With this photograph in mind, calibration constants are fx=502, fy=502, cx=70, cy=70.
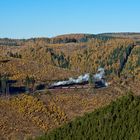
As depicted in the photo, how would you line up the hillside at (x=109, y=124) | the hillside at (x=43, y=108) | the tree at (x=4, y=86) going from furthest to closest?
the tree at (x=4, y=86), the hillside at (x=43, y=108), the hillside at (x=109, y=124)

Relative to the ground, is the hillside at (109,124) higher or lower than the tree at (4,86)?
higher

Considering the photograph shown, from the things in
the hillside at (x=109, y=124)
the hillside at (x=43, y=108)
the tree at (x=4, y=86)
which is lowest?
the hillside at (x=43, y=108)

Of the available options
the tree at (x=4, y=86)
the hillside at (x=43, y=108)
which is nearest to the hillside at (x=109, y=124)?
the hillside at (x=43, y=108)

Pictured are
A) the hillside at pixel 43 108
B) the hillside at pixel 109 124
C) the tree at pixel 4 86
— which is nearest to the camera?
the hillside at pixel 109 124

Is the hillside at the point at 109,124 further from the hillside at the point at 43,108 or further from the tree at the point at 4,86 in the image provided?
the tree at the point at 4,86

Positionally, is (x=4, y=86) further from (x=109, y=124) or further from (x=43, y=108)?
(x=109, y=124)

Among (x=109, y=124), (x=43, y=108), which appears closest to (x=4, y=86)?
(x=43, y=108)

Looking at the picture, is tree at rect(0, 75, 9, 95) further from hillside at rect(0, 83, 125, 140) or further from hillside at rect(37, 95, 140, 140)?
hillside at rect(37, 95, 140, 140)

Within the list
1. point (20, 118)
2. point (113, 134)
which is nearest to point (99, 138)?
point (113, 134)

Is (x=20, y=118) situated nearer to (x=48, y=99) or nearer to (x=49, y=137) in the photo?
(x=48, y=99)

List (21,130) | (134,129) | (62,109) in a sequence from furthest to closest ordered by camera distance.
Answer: (62,109) < (21,130) < (134,129)
